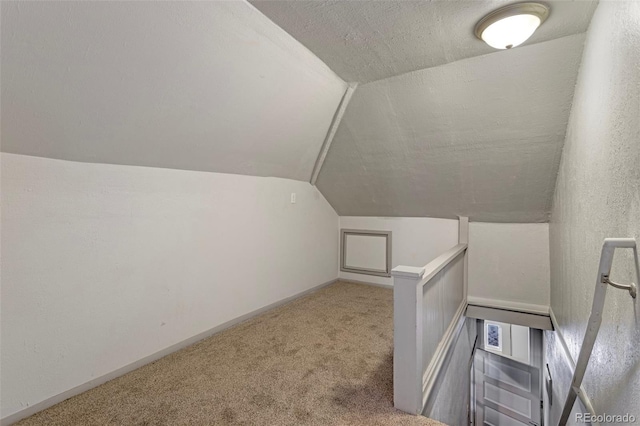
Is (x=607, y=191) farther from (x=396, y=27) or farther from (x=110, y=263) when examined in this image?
(x=110, y=263)

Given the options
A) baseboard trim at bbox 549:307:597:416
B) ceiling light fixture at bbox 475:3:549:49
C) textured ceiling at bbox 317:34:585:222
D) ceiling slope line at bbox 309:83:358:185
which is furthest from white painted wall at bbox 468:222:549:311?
ceiling light fixture at bbox 475:3:549:49

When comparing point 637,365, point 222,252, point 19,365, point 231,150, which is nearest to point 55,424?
point 19,365

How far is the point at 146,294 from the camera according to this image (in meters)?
2.00

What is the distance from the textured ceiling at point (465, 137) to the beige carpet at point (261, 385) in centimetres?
157

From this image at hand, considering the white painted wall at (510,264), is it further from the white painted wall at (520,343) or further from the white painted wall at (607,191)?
the white painted wall at (520,343)

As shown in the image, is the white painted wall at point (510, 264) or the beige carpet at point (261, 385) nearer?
the beige carpet at point (261, 385)

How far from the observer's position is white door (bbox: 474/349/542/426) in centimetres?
420

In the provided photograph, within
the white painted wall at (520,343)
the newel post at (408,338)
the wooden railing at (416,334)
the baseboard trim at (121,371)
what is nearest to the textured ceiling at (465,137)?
the wooden railing at (416,334)

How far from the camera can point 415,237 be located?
3717mm

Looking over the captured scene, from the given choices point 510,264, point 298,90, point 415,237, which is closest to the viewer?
point 298,90

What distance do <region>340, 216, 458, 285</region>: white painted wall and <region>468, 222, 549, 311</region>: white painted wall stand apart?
28 centimetres

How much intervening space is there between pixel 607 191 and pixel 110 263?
2.66 metres

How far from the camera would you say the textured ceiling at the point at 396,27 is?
154 centimetres

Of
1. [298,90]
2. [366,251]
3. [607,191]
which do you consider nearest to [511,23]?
[607,191]
